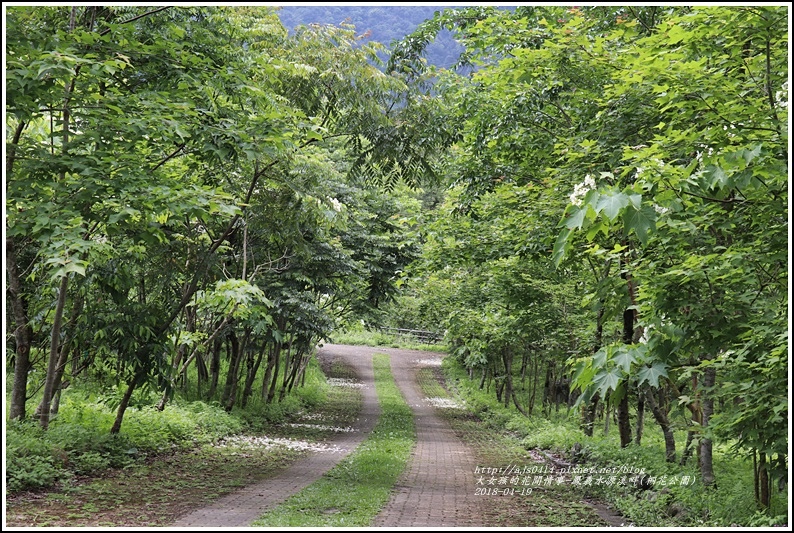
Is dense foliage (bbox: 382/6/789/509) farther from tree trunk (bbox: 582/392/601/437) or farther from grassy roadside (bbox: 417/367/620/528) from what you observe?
tree trunk (bbox: 582/392/601/437)

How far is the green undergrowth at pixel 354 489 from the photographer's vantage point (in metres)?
7.13

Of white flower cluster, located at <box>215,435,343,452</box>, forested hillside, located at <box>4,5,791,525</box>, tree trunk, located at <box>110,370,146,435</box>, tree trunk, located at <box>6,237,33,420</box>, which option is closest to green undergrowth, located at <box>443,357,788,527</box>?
forested hillside, located at <box>4,5,791,525</box>

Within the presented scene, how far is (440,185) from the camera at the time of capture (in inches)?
423

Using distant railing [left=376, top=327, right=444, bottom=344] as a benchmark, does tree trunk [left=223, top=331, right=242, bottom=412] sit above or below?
below

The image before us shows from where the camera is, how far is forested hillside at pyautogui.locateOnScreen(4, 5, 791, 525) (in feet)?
16.3

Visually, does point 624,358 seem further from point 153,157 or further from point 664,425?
point 664,425

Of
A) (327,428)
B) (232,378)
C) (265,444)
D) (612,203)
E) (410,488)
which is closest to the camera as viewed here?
(612,203)

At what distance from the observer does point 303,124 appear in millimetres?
8242

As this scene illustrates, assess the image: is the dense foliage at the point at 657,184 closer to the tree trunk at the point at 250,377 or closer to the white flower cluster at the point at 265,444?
the white flower cluster at the point at 265,444

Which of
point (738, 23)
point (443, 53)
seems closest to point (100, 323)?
point (738, 23)

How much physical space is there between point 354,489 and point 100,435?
13.5 feet

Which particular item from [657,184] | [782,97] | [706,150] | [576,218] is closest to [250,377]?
[706,150]

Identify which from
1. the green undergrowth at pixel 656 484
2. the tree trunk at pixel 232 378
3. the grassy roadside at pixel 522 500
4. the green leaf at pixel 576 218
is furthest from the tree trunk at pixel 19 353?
the tree trunk at pixel 232 378

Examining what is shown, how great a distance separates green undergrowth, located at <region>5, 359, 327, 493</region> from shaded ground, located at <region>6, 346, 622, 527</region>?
336mm
